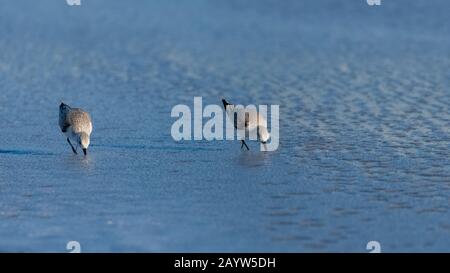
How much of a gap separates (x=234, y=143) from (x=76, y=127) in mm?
1663

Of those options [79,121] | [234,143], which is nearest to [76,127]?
Result: [79,121]

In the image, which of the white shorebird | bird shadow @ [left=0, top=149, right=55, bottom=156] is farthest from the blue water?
the white shorebird

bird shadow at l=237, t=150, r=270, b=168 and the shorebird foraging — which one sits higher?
the shorebird foraging

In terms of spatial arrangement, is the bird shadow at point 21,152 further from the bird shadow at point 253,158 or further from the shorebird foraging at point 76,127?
the bird shadow at point 253,158

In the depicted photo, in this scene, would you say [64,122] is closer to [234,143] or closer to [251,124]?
[234,143]

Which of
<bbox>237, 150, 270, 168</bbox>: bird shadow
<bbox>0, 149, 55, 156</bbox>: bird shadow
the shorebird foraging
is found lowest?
<bbox>237, 150, 270, 168</bbox>: bird shadow

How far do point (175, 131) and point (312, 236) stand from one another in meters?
4.34

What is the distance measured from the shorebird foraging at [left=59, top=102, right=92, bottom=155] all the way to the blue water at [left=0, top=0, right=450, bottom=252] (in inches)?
8.3

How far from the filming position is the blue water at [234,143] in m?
7.28

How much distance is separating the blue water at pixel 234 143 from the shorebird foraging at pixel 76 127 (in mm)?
210

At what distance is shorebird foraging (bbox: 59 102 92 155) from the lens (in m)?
10.0

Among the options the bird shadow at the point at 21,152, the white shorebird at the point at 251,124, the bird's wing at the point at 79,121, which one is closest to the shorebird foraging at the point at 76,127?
the bird's wing at the point at 79,121

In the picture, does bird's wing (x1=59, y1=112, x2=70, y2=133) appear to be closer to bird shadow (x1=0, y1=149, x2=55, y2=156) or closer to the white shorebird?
bird shadow (x1=0, y1=149, x2=55, y2=156)
